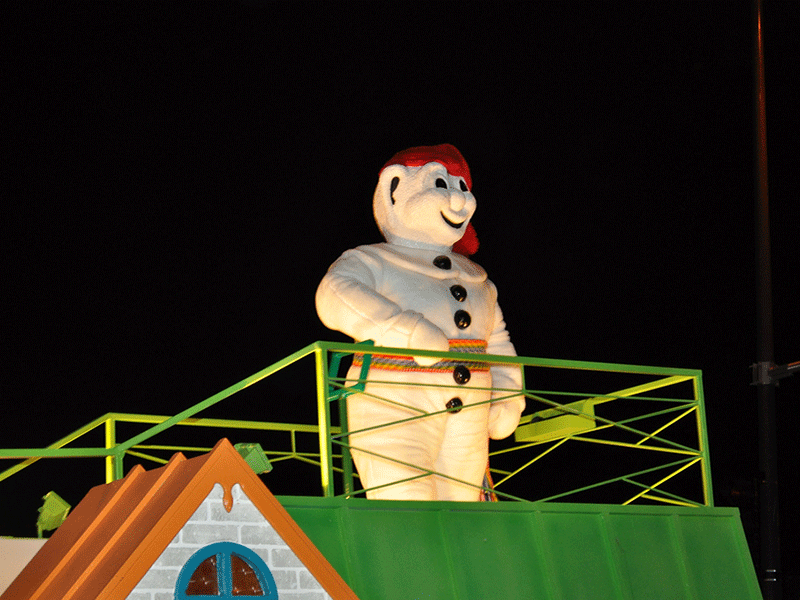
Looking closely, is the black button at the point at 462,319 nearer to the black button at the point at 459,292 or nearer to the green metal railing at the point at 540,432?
the black button at the point at 459,292

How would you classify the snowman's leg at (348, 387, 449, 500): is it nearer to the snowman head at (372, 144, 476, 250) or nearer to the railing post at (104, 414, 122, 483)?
the snowman head at (372, 144, 476, 250)

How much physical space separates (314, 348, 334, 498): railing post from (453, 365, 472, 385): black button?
3.90 feet

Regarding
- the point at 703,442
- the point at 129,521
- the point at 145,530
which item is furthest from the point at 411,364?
the point at 145,530

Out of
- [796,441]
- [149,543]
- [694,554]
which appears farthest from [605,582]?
[796,441]

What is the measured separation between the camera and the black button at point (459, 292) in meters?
5.95

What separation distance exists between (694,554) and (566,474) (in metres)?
5.84

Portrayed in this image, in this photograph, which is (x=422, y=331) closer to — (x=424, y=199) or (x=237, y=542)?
(x=424, y=199)

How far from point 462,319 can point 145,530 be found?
2.50 metres

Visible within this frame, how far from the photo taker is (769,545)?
25.4 ft

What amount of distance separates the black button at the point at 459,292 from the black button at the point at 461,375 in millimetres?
370

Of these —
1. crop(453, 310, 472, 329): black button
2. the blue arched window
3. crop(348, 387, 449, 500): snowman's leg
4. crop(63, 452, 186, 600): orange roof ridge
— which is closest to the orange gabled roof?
crop(63, 452, 186, 600): orange roof ridge

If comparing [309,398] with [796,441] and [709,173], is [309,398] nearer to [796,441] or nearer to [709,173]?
[709,173]

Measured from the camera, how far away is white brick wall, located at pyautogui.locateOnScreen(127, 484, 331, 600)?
12.1 feet

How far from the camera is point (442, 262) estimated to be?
6078 millimetres
